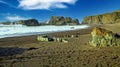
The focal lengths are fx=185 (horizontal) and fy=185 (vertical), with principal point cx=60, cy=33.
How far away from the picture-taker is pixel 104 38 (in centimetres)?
1394

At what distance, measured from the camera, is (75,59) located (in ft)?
33.2

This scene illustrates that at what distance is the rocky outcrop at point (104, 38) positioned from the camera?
1370 centimetres

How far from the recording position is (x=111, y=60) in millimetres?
9633

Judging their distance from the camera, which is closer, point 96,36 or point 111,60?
point 111,60

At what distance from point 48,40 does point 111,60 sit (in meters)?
11.1

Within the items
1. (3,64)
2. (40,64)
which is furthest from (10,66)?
(40,64)

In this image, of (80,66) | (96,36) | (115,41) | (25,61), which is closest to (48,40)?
(96,36)

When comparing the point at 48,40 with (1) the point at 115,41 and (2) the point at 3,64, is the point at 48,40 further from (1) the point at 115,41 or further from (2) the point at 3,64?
(2) the point at 3,64

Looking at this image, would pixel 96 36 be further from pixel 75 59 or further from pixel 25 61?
pixel 25 61

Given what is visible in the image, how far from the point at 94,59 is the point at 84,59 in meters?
0.53

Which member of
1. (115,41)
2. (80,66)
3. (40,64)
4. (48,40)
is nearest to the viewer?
(80,66)

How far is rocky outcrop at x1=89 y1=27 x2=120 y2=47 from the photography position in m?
13.7

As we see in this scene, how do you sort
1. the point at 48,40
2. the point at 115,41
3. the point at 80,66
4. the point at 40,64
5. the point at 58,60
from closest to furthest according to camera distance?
1. the point at 80,66
2. the point at 40,64
3. the point at 58,60
4. the point at 115,41
5. the point at 48,40

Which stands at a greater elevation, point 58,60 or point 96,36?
point 96,36
